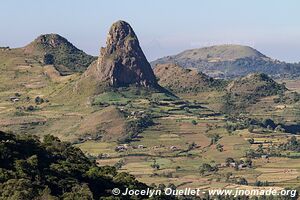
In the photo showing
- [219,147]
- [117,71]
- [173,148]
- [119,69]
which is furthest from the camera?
[119,69]

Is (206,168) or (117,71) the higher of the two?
(117,71)

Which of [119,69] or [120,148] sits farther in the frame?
[119,69]

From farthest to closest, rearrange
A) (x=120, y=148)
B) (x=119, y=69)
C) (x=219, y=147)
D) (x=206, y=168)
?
(x=119, y=69)
(x=120, y=148)
(x=219, y=147)
(x=206, y=168)

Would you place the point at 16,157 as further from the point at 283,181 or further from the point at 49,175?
the point at 283,181

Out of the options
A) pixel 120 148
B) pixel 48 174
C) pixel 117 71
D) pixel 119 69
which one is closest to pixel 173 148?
pixel 120 148

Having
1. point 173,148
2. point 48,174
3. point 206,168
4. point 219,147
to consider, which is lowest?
point 206,168

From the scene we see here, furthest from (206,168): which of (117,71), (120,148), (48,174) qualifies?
(48,174)

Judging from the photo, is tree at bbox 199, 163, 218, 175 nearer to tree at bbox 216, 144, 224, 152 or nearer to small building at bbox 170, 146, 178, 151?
tree at bbox 216, 144, 224, 152

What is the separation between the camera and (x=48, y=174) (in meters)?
60.7

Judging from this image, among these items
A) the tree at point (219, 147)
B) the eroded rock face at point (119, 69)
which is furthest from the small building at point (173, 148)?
the eroded rock face at point (119, 69)

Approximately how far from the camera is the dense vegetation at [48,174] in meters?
53.6

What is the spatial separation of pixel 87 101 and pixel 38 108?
1272 centimetres

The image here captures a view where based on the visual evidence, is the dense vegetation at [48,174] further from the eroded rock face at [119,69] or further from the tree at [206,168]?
the eroded rock face at [119,69]

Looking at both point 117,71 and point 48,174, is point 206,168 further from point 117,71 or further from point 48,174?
point 48,174
